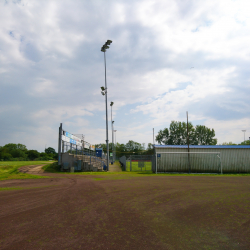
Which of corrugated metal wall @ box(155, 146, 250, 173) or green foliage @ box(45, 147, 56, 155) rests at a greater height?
corrugated metal wall @ box(155, 146, 250, 173)

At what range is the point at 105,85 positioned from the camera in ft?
81.5

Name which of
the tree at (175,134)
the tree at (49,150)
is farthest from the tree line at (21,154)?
the tree at (175,134)

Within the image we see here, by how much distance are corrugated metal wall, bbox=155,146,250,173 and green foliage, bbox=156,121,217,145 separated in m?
73.0

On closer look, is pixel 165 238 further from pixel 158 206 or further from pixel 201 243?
pixel 158 206

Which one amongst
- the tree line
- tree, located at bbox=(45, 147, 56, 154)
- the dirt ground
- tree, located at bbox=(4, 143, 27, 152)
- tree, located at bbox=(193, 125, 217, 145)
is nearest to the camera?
the dirt ground

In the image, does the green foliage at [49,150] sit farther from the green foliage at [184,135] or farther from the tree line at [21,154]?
the green foliage at [184,135]

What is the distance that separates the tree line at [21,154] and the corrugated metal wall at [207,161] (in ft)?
201

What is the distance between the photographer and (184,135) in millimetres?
99375

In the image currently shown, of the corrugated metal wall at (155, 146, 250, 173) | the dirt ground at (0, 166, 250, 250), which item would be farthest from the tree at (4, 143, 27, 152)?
the dirt ground at (0, 166, 250, 250)

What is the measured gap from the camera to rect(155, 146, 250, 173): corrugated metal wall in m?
23.3

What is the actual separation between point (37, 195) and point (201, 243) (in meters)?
6.71

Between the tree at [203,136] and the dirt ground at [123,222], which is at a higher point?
the tree at [203,136]

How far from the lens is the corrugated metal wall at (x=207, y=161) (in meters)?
23.3

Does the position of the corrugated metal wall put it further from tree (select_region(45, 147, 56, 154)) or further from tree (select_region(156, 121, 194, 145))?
tree (select_region(45, 147, 56, 154))
